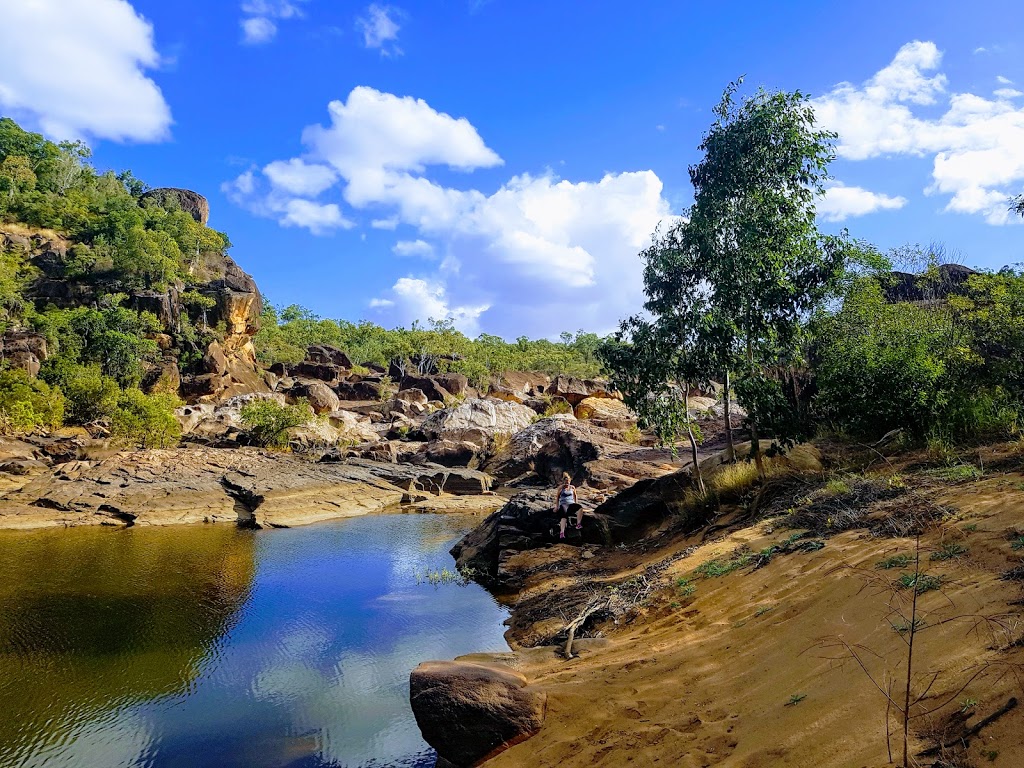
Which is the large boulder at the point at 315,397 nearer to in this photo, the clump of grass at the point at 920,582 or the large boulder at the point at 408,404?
the large boulder at the point at 408,404

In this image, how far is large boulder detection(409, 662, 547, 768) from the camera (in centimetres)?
539

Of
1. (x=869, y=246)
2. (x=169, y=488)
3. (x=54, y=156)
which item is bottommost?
(x=169, y=488)

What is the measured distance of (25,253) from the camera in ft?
178

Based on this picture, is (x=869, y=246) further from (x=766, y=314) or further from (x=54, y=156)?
(x=54, y=156)

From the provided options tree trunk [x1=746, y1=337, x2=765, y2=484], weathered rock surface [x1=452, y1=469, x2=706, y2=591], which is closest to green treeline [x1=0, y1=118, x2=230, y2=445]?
Result: weathered rock surface [x1=452, y1=469, x2=706, y2=591]

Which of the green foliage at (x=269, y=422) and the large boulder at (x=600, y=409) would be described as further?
the large boulder at (x=600, y=409)

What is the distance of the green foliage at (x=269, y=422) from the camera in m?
36.1

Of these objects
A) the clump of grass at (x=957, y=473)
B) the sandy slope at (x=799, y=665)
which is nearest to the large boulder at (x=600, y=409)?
the clump of grass at (x=957, y=473)

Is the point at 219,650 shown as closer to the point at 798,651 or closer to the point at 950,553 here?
the point at 798,651

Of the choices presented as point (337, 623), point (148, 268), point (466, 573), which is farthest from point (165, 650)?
point (148, 268)

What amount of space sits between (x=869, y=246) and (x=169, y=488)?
2814 centimetres

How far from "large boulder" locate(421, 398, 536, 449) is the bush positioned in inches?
639

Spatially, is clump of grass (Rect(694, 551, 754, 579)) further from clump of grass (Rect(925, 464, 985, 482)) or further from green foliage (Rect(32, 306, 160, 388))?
green foliage (Rect(32, 306, 160, 388))

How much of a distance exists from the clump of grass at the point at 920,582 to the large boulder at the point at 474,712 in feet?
10.9
